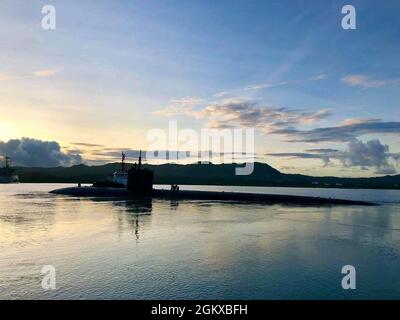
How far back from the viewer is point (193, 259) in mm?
29500

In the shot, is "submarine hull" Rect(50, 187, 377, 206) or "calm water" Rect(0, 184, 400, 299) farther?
"submarine hull" Rect(50, 187, 377, 206)

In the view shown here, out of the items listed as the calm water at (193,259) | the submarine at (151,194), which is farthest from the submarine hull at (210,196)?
the calm water at (193,259)

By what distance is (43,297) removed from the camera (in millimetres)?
20656

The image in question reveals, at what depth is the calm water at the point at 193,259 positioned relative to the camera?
22.3 metres

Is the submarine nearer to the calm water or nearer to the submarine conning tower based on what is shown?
the submarine conning tower

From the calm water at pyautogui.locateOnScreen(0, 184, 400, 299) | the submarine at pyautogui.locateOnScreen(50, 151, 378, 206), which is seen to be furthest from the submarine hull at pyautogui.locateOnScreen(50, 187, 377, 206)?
the calm water at pyautogui.locateOnScreen(0, 184, 400, 299)

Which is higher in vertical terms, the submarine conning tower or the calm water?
the submarine conning tower

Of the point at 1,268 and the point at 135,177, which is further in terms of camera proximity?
the point at 135,177

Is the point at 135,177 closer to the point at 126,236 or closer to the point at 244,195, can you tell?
the point at 244,195

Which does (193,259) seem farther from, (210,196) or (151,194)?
(210,196)

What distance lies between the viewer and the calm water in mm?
22328

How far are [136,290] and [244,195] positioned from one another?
8781 centimetres

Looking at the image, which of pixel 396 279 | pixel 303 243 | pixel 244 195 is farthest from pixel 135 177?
pixel 396 279
